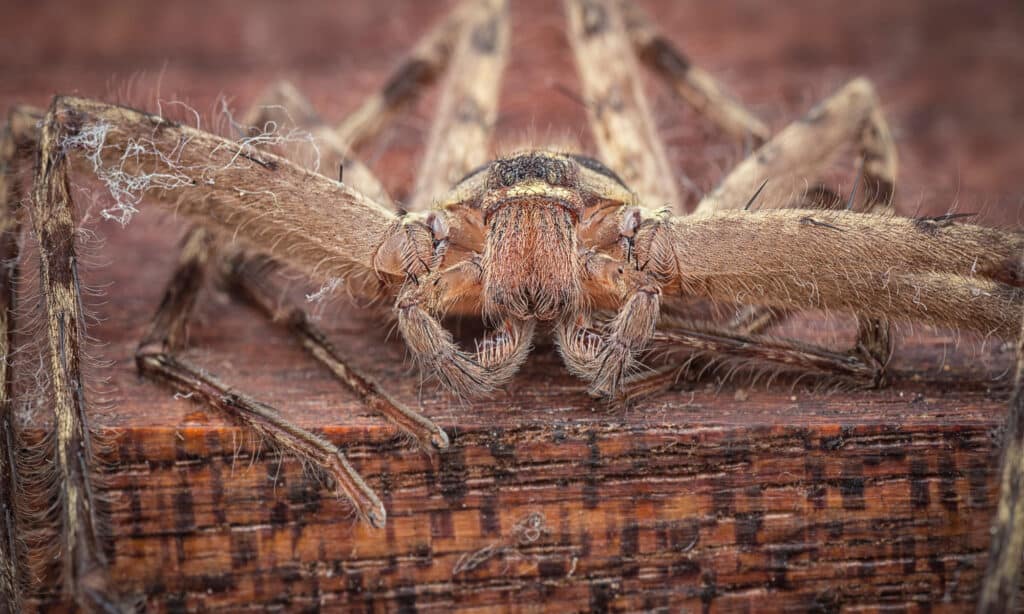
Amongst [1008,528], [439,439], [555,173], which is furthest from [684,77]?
[1008,528]

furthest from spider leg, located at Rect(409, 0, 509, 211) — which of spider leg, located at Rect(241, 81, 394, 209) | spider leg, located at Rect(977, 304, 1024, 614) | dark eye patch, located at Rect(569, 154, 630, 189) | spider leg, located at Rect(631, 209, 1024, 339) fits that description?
spider leg, located at Rect(977, 304, 1024, 614)

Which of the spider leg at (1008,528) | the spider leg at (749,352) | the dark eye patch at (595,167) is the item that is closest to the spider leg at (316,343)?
the spider leg at (749,352)

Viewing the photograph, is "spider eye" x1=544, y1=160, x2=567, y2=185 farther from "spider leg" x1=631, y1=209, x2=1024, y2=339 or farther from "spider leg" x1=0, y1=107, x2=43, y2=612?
"spider leg" x1=0, y1=107, x2=43, y2=612

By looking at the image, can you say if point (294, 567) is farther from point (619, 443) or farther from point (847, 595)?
point (847, 595)

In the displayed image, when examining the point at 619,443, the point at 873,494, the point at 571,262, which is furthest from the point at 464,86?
the point at 873,494

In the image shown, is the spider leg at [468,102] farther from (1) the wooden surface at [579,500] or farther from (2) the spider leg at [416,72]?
(1) the wooden surface at [579,500]

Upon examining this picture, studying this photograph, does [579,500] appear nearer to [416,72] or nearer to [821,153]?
[821,153]

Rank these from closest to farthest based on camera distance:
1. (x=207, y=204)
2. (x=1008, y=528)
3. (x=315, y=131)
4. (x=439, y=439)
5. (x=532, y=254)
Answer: (x=1008, y=528) < (x=439, y=439) < (x=532, y=254) < (x=207, y=204) < (x=315, y=131)
